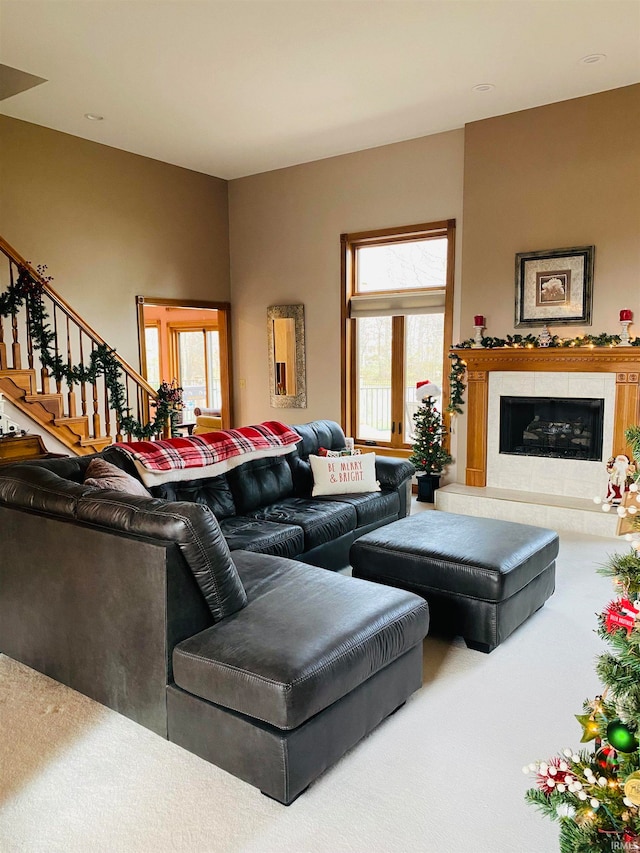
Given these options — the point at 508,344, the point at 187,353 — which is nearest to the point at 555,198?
the point at 508,344

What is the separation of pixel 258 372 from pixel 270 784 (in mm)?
6249

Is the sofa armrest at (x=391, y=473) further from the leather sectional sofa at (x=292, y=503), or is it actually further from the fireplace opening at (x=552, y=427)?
the fireplace opening at (x=552, y=427)

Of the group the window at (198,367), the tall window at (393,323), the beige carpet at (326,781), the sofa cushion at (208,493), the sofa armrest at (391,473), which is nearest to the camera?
the beige carpet at (326,781)

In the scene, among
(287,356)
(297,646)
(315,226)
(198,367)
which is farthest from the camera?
(198,367)

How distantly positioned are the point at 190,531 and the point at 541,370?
432cm

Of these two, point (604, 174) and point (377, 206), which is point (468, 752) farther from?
point (377, 206)

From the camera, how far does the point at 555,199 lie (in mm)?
5684

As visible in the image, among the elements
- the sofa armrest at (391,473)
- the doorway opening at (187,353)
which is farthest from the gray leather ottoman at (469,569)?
the doorway opening at (187,353)

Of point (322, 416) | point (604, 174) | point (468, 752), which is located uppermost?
point (604, 174)

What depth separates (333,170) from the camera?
713 cm

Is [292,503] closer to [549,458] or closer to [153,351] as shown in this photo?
[549,458]

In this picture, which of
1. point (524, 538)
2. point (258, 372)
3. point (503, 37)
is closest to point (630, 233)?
point (503, 37)

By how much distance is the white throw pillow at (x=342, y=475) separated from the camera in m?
4.66

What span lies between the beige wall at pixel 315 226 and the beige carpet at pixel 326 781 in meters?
4.83
